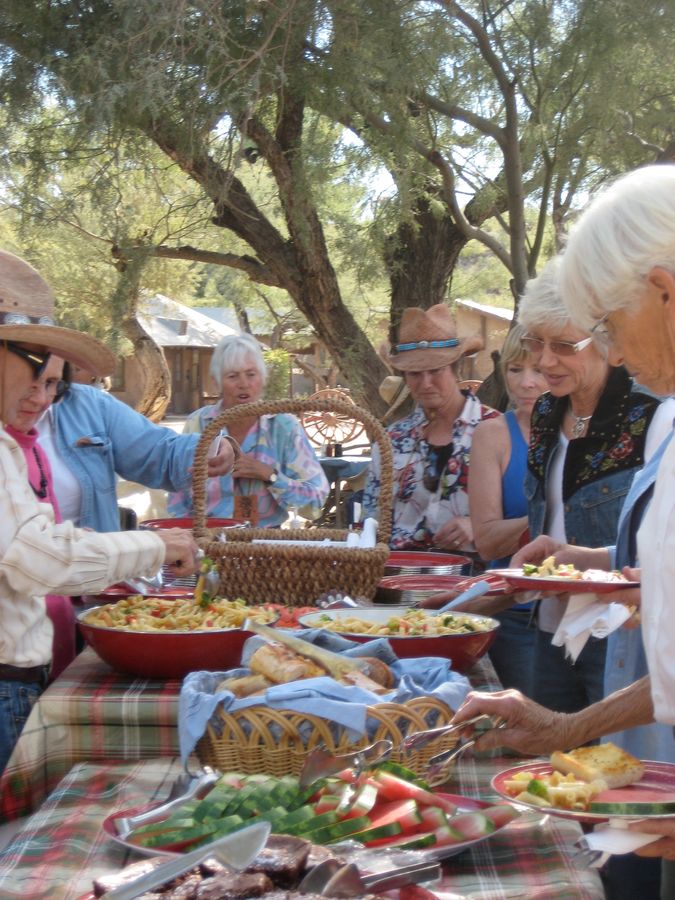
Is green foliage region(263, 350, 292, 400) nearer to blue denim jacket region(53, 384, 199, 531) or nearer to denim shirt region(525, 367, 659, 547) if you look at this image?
blue denim jacket region(53, 384, 199, 531)

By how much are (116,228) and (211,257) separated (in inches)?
75.8

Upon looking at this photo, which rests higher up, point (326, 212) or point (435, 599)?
point (326, 212)

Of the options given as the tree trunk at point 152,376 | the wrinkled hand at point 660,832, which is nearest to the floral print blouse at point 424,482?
the wrinkled hand at point 660,832

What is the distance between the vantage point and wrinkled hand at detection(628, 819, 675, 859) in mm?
1433

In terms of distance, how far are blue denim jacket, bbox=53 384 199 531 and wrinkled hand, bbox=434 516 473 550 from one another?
0.94m

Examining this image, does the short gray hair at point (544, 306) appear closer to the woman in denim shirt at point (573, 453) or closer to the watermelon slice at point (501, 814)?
the woman in denim shirt at point (573, 453)

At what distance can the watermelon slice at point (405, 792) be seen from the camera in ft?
5.46

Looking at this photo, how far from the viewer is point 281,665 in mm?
2020

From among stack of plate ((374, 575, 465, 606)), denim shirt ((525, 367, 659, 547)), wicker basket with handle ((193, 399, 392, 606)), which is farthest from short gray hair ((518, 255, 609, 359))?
stack of plate ((374, 575, 465, 606))

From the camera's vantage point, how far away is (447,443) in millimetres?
4207

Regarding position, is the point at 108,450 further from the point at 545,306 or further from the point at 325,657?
the point at 325,657

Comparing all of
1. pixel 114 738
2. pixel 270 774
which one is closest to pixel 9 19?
pixel 114 738

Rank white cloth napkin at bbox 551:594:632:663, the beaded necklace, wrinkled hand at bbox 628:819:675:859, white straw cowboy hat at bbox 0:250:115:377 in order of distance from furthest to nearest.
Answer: the beaded necklace
white straw cowboy hat at bbox 0:250:115:377
white cloth napkin at bbox 551:594:632:663
wrinkled hand at bbox 628:819:675:859

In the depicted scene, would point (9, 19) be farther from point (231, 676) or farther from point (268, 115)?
point (231, 676)
